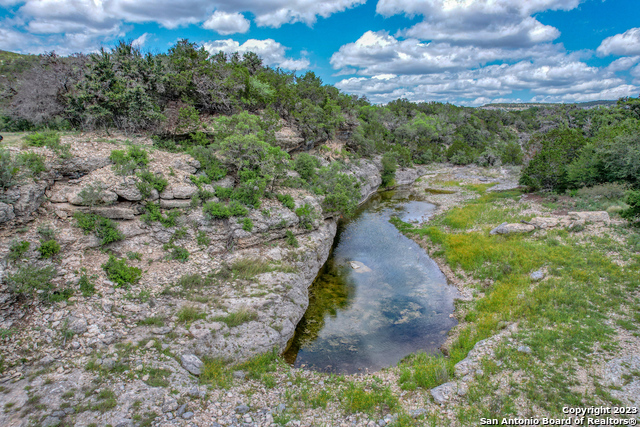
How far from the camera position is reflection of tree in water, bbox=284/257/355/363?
58.9 feet

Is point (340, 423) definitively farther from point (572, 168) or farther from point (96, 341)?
point (572, 168)

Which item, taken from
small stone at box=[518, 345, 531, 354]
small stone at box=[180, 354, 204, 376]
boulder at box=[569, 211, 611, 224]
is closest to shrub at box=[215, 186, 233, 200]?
small stone at box=[180, 354, 204, 376]

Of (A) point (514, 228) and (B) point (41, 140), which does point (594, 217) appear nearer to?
(A) point (514, 228)

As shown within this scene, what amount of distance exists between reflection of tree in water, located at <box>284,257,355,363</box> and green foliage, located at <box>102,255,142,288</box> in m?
9.27

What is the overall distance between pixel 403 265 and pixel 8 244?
2652 centimetres

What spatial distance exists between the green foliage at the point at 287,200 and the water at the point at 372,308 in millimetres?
6469

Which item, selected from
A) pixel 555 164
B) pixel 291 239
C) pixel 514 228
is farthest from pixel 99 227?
pixel 555 164

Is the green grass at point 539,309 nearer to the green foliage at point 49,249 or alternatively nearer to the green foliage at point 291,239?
the green foliage at point 291,239

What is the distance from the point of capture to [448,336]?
18.0 m

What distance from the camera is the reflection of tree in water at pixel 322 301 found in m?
18.0

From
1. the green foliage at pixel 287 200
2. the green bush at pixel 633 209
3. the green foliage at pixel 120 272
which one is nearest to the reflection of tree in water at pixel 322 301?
the green foliage at pixel 287 200

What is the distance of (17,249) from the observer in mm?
13586

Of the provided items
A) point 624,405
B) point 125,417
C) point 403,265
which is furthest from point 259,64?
point 624,405

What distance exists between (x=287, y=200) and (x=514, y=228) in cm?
2139
